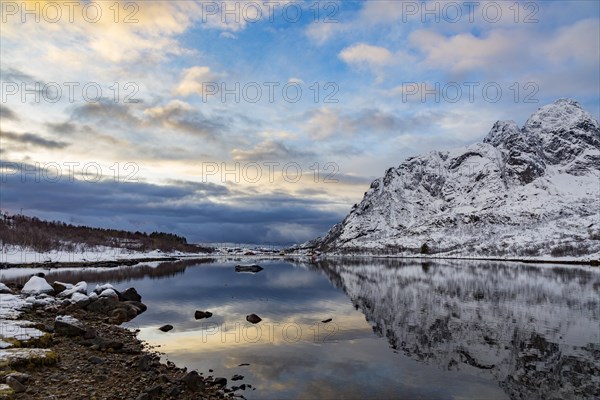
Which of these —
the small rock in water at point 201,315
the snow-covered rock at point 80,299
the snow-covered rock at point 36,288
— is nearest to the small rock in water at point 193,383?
the small rock in water at point 201,315

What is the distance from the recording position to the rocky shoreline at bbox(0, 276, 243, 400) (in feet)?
54.3

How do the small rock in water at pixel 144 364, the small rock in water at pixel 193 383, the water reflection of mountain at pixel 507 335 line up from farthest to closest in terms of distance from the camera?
the water reflection of mountain at pixel 507 335 < the small rock in water at pixel 144 364 < the small rock in water at pixel 193 383

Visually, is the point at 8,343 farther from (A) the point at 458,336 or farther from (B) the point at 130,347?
(A) the point at 458,336

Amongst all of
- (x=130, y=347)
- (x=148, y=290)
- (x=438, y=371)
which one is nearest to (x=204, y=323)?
(x=130, y=347)

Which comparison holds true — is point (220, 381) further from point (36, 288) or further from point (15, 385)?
point (36, 288)

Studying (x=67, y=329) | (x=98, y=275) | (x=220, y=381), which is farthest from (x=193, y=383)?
(x=98, y=275)

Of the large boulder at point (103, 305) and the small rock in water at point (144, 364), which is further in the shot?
the large boulder at point (103, 305)

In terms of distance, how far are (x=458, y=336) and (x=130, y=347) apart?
82.4ft

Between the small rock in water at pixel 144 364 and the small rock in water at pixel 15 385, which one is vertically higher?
the small rock in water at pixel 15 385

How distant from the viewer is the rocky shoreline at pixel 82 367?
16547 millimetres

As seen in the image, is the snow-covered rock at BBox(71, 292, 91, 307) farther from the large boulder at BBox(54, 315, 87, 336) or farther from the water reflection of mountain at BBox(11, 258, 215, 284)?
the water reflection of mountain at BBox(11, 258, 215, 284)

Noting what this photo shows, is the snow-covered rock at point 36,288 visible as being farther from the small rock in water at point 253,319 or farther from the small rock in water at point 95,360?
the small rock in water at point 95,360

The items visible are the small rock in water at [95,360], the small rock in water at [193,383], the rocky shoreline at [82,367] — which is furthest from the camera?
the small rock in water at [95,360]

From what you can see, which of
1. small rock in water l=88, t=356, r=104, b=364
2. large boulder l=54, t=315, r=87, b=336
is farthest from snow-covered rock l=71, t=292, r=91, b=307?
small rock in water l=88, t=356, r=104, b=364
